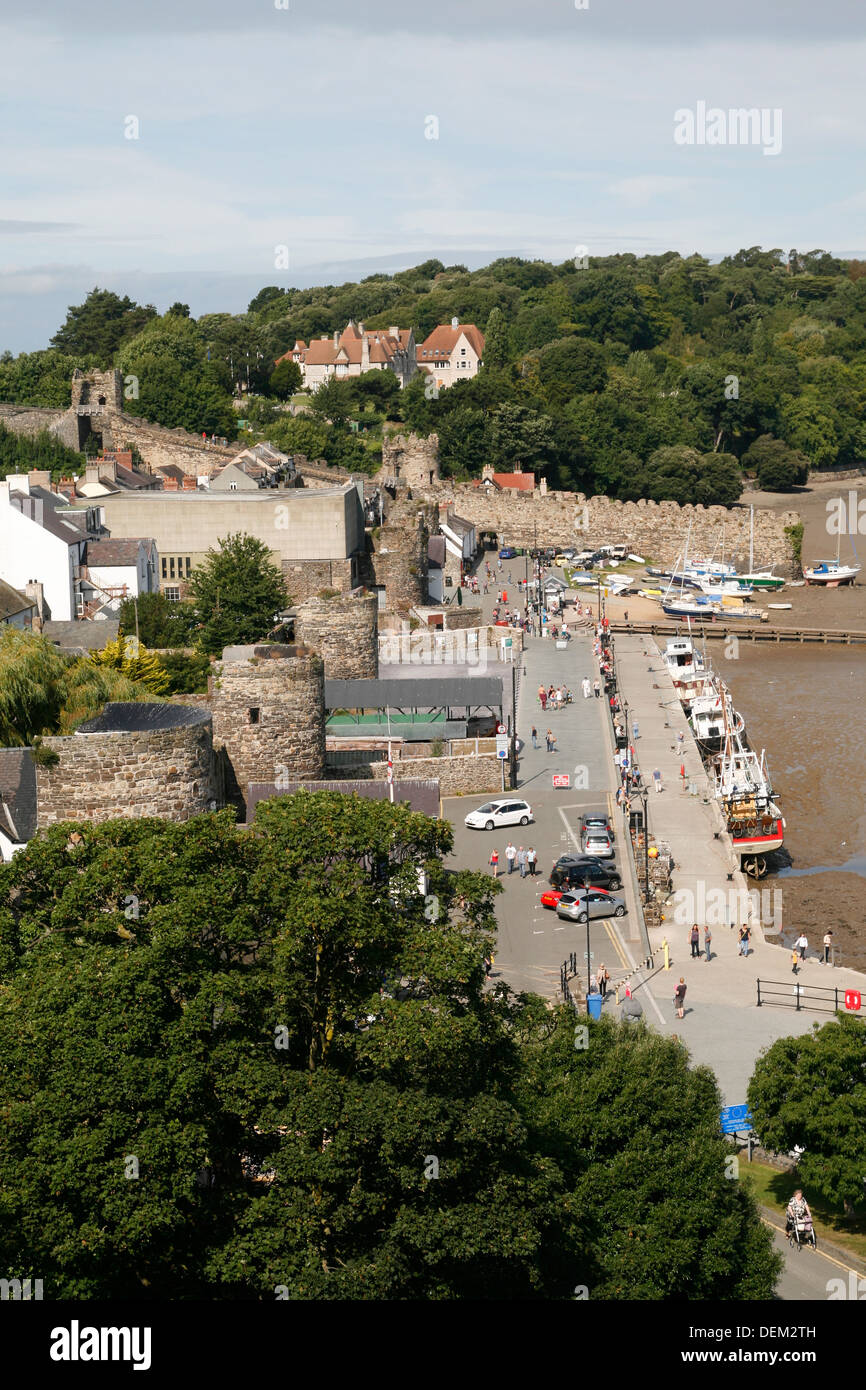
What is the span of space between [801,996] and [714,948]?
3.03 meters

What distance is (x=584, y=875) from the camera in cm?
3139

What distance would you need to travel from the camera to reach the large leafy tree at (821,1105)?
19.9 meters

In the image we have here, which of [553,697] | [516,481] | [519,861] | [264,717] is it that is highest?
[516,481]

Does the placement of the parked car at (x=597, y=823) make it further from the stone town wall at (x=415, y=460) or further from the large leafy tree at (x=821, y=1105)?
the stone town wall at (x=415, y=460)

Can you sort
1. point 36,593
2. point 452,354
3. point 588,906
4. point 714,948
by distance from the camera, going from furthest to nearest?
point 452,354 < point 36,593 < point 588,906 < point 714,948

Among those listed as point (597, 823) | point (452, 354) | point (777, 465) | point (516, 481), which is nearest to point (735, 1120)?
point (597, 823)

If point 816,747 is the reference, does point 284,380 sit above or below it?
above

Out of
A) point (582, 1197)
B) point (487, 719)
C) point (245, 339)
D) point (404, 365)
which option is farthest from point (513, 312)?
point (582, 1197)

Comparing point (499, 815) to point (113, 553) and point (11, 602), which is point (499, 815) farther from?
point (113, 553)

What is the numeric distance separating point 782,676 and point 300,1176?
53110 mm

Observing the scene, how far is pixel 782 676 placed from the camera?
64.0m

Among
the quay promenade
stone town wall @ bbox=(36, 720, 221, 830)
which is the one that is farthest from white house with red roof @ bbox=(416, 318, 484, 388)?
stone town wall @ bbox=(36, 720, 221, 830)

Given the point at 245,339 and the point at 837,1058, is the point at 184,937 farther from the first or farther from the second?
the point at 245,339

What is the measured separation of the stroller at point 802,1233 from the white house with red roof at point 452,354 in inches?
4596
